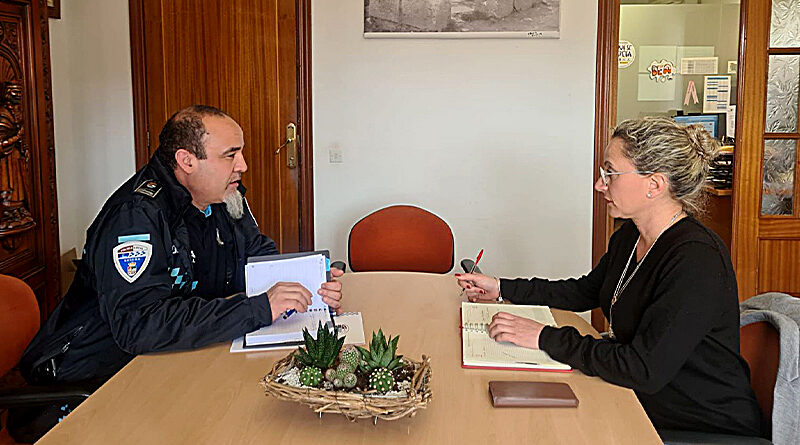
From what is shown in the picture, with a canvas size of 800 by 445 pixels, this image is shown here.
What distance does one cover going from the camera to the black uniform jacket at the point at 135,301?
1.97 m

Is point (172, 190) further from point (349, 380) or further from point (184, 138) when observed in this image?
point (349, 380)

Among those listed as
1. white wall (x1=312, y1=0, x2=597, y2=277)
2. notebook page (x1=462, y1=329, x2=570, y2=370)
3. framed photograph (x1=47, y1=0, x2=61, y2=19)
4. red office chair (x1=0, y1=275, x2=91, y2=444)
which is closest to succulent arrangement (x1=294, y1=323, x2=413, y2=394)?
notebook page (x1=462, y1=329, x2=570, y2=370)

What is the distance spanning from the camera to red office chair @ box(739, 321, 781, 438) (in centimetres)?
188

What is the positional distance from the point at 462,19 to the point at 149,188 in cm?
252

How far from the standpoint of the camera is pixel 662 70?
7.07 meters

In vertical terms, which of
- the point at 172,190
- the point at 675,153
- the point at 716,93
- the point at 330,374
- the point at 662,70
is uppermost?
the point at 662,70

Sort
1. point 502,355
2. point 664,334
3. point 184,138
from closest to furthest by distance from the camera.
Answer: point 664,334
point 502,355
point 184,138

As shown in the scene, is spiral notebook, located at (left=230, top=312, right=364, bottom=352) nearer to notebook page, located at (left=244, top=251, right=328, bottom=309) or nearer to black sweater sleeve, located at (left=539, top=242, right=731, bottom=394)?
notebook page, located at (left=244, top=251, right=328, bottom=309)

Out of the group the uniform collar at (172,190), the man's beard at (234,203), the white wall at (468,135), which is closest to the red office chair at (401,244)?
the white wall at (468,135)

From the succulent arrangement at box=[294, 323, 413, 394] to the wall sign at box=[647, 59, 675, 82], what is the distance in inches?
242

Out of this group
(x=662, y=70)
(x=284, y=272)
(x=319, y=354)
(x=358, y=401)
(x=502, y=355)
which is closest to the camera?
(x=358, y=401)

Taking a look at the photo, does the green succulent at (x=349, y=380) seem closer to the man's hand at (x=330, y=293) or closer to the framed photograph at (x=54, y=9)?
the man's hand at (x=330, y=293)

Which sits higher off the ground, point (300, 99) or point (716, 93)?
point (716, 93)

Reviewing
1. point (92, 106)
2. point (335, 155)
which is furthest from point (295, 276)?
point (92, 106)
